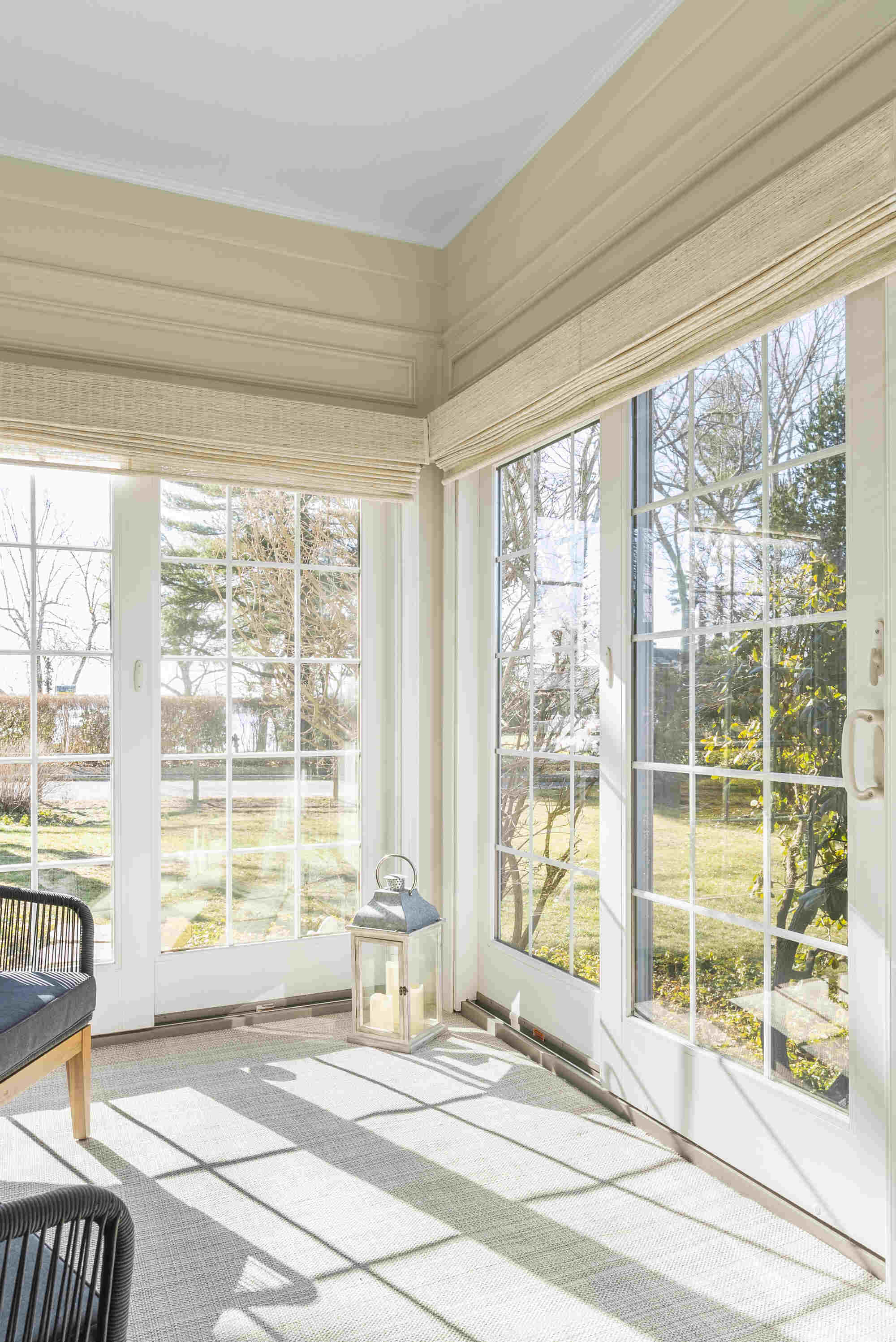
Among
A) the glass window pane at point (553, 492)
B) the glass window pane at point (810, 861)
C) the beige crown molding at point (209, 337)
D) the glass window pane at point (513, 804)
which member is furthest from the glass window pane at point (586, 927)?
the beige crown molding at point (209, 337)

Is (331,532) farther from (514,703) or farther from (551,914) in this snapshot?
(551,914)

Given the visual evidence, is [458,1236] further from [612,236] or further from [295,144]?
[295,144]

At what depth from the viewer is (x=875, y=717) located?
1.72 meters

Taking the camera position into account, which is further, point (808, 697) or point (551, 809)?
point (551, 809)

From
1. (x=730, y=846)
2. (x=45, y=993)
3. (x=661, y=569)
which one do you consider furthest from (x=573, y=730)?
(x=45, y=993)

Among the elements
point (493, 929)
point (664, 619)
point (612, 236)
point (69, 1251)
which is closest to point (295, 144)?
point (612, 236)

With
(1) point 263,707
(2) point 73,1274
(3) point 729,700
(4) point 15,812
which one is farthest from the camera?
(1) point 263,707

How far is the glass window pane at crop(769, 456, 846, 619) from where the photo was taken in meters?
1.85

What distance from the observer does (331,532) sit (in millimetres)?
3422

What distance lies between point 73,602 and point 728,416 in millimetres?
2155

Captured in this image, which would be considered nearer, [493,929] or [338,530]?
[493,929]

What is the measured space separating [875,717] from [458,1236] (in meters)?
1.37

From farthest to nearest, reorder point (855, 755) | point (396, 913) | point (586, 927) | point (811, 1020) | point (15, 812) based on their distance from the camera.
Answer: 1. point (15, 812)
2. point (396, 913)
3. point (586, 927)
4. point (811, 1020)
5. point (855, 755)

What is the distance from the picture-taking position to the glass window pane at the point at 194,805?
3.15 m
